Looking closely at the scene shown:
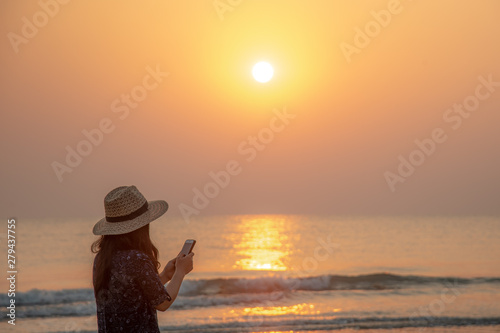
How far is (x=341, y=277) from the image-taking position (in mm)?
21656

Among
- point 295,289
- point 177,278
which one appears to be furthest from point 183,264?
point 295,289

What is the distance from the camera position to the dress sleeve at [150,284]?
293 cm

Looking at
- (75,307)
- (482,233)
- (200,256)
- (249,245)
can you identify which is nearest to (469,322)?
(75,307)

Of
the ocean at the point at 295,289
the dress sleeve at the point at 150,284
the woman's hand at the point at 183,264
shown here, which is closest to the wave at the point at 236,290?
the ocean at the point at 295,289

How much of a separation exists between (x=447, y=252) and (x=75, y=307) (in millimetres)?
25623

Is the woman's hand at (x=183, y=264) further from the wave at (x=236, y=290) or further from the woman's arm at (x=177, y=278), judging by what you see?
the wave at (x=236, y=290)

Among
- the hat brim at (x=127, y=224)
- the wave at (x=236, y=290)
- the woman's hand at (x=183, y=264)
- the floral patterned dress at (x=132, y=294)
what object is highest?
the wave at (x=236, y=290)

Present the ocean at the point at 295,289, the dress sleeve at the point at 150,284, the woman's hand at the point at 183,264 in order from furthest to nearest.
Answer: the ocean at the point at 295,289 → the woman's hand at the point at 183,264 → the dress sleeve at the point at 150,284

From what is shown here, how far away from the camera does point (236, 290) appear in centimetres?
1939

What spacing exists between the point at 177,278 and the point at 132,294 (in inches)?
9.0

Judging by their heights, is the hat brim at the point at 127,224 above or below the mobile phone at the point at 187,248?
above

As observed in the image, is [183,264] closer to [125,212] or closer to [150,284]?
[150,284]

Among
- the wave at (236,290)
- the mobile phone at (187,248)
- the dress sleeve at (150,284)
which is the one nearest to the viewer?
the dress sleeve at (150,284)

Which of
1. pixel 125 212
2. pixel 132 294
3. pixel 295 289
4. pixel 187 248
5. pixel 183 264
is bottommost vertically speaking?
pixel 132 294
